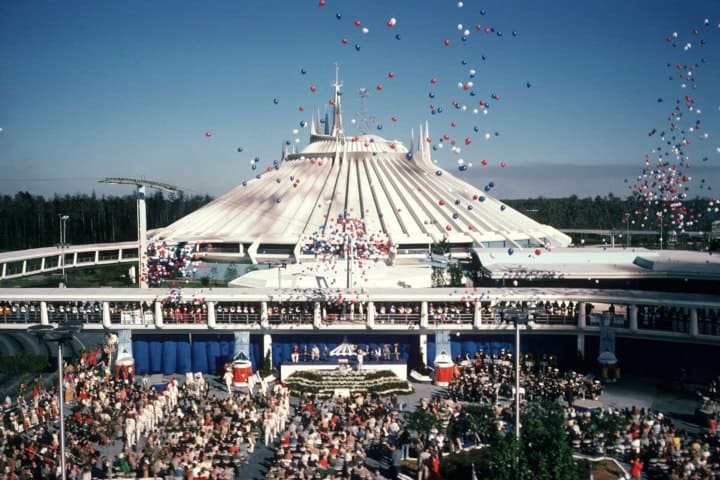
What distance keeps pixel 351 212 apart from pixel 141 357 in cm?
2163

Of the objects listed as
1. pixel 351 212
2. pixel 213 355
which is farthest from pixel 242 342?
pixel 351 212

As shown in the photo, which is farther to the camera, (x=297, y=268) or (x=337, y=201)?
(x=337, y=201)

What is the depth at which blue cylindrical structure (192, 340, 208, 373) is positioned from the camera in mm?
23562

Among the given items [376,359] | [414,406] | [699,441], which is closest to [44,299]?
[376,359]

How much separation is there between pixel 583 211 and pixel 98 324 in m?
95.0

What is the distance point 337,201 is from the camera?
4562cm

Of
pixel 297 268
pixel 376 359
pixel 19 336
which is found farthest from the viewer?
pixel 297 268

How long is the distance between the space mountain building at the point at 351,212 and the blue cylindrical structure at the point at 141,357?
1235 centimetres

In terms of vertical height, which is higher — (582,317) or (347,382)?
(582,317)

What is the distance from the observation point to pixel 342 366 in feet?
72.7

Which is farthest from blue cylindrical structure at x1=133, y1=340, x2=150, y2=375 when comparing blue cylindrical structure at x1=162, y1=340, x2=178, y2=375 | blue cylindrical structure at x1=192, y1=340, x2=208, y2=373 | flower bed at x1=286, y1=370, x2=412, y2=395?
flower bed at x1=286, y1=370, x2=412, y2=395

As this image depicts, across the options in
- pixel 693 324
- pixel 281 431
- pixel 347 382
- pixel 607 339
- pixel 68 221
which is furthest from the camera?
pixel 68 221

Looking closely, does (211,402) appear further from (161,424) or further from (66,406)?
(66,406)

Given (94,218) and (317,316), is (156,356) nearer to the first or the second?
(317,316)
